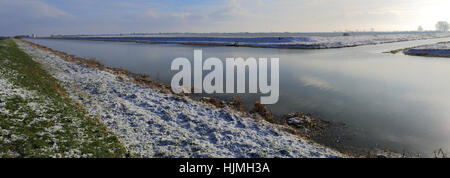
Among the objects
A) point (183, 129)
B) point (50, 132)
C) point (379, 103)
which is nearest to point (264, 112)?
point (183, 129)

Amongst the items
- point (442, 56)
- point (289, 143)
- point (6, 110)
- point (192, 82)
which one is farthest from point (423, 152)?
point (442, 56)

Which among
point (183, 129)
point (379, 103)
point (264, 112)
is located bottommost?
point (183, 129)

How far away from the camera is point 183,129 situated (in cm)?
1244

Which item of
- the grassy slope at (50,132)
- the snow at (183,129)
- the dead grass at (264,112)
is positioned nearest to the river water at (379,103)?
the dead grass at (264,112)

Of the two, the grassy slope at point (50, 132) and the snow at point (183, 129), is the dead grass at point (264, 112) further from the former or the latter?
the grassy slope at point (50, 132)

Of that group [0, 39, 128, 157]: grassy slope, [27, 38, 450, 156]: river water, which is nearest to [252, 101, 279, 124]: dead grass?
[27, 38, 450, 156]: river water

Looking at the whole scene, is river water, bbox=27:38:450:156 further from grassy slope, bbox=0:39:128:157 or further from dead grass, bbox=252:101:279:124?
grassy slope, bbox=0:39:128:157

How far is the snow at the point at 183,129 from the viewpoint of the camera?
10188mm

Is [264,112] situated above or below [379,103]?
below

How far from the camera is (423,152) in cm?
1098

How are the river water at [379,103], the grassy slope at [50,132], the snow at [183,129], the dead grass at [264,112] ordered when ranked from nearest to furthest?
1. the grassy slope at [50,132]
2. the snow at [183,129]
3. the river water at [379,103]
4. the dead grass at [264,112]

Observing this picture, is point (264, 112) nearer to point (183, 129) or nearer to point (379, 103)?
point (183, 129)

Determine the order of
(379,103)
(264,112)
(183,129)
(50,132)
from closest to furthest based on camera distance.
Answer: (50,132)
(183,129)
(264,112)
(379,103)
